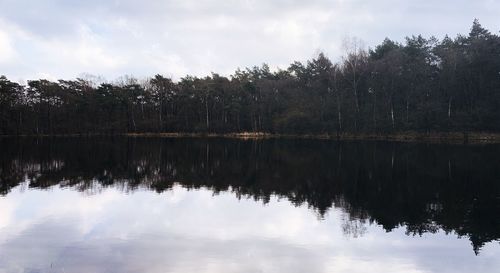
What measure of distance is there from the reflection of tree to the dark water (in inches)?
3.6

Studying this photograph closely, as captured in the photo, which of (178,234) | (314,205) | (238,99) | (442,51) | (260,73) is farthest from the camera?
(260,73)

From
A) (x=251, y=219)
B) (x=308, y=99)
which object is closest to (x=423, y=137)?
(x=308, y=99)

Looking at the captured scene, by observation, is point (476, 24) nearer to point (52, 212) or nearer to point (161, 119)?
point (161, 119)

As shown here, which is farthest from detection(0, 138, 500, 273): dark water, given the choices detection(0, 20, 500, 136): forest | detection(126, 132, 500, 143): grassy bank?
detection(0, 20, 500, 136): forest

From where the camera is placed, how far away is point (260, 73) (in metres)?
94.7

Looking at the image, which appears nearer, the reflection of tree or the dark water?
the dark water

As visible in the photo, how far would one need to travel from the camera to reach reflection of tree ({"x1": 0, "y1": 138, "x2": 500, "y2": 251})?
52.0 ft

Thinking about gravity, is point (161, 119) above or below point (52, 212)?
above

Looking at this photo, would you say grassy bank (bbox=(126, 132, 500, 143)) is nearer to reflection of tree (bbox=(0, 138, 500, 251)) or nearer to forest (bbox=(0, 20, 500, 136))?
forest (bbox=(0, 20, 500, 136))

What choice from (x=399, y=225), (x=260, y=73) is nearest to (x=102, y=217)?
(x=399, y=225)

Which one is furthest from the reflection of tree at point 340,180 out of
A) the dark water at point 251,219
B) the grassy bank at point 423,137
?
the grassy bank at point 423,137

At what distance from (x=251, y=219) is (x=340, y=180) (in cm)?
980

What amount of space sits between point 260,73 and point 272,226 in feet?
268

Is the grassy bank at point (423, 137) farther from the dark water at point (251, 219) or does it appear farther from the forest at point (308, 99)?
the dark water at point (251, 219)
